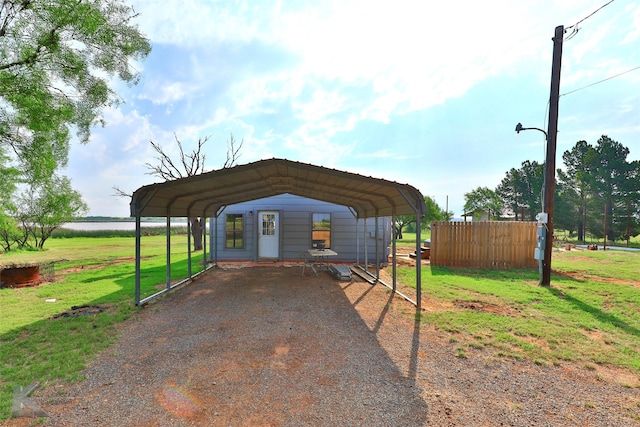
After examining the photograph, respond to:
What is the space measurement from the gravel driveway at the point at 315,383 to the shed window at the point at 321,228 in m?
7.28

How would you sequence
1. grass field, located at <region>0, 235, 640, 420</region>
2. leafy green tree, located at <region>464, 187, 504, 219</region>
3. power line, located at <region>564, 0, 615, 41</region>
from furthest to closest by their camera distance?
leafy green tree, located at <region>464, 187, 504, 219</region> < power line, located at <region>564, 0, 615, 41</region> < grass field, located at <region>0, 235, 640, 420</region>

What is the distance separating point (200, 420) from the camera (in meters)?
2.38

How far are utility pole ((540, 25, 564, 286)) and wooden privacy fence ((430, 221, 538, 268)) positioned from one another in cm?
310

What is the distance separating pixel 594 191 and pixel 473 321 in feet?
97.9

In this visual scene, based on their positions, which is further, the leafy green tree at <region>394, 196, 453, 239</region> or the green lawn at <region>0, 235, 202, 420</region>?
the leafy green tree at <region>394, 196, 453, 239</region>

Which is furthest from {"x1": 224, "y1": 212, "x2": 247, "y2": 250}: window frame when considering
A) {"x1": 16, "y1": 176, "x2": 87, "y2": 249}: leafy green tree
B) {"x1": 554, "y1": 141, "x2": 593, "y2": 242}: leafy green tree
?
{"x1": 554, "y1": 141, "x2": 593, "y2": 242}: leafy green tree

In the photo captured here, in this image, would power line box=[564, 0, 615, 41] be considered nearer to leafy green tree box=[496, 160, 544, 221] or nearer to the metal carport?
the metal carport

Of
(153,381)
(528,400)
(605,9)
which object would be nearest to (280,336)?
(153,381)

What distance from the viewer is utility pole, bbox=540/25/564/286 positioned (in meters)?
7.47

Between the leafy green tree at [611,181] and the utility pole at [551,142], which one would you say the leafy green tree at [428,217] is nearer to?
the leafy green tree at [611,181]

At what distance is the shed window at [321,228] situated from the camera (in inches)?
481

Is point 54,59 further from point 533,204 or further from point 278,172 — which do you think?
point 533,204

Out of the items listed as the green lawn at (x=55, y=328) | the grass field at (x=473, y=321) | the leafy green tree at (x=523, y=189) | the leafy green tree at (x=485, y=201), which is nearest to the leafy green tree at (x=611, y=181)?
the leafy green tree at (x=523, y=189)

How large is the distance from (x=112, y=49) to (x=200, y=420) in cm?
1296
